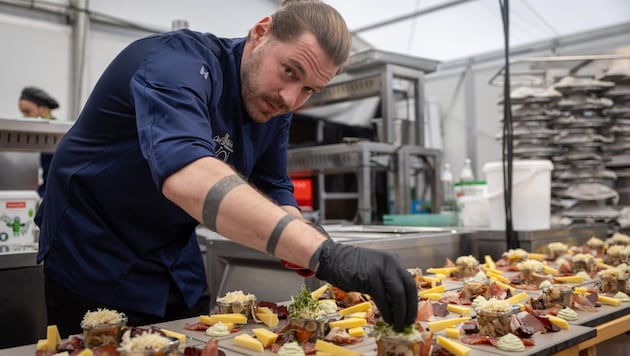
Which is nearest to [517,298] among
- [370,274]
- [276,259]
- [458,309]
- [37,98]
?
[458,309]

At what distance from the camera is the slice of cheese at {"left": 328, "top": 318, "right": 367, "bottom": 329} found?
126 centimetres

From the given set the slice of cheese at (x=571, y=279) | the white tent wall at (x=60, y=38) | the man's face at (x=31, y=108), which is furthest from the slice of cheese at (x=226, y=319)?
the white tent wall at (x=60, y=38)

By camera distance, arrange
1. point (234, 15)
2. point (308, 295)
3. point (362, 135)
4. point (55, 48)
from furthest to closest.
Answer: point (234, 15), point (362, 135), point (55, 48), point (308, 295)

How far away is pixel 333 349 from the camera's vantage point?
109cm

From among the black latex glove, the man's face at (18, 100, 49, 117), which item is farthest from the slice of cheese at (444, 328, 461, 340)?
the man's face at (18, 100, 49, 117)

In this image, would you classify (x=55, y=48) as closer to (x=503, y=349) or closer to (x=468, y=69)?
(x=468, y=69)

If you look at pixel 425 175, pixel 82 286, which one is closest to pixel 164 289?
pixel 82 286

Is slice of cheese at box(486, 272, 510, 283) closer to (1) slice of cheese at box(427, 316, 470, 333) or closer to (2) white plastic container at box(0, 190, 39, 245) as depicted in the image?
(1) slice of cheese at box(427, 316, 470, 333)

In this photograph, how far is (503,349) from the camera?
1.13m

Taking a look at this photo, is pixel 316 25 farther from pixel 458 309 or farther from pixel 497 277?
pixel 497 277

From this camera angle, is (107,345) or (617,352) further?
(617,352)

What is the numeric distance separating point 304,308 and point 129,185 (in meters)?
0.55

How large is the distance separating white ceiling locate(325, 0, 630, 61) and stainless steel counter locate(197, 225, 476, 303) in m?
3.65

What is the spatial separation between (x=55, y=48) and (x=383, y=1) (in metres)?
3.51
